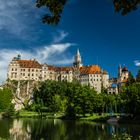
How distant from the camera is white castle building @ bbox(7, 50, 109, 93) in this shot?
16538cm

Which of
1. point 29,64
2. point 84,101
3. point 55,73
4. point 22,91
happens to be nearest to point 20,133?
point 84,101

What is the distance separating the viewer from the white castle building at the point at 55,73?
165375 millimetres

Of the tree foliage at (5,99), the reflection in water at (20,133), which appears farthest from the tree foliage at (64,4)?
the tree foliage at (5,99)

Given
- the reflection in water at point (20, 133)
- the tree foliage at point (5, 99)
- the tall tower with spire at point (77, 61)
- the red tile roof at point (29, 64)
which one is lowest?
the reflection in water at point (20, 133)

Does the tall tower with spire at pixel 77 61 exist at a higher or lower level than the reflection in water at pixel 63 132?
higher

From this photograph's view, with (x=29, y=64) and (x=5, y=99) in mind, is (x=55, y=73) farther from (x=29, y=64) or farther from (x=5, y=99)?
(x=5, y=99)

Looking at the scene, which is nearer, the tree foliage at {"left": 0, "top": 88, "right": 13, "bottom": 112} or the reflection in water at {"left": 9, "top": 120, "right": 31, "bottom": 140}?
the reflection in water at {"left": 9, "top": 120, "right": 31, "bottom": 140}

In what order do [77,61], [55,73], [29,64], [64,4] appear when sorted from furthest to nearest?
[77,61], [55,73], [29,64], [64,4]

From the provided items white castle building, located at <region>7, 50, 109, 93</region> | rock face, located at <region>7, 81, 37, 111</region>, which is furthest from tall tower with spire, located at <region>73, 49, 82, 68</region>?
rock face, located at <region>7, 81, 37, 111</region>

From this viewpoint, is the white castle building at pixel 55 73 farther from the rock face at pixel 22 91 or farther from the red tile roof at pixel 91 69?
the rock face at pixel 22 91

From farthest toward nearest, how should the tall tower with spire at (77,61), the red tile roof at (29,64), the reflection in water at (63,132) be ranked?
the tall tower with spire at (77,61), the red tile roof at (29,64), the reflection in water at (63,132)

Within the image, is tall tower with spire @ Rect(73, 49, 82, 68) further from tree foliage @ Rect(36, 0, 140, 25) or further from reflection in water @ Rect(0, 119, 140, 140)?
tree foliage @ Rect(36, 0, 140, 25)

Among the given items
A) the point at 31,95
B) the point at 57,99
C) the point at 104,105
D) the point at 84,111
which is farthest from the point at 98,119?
the point at 31,95

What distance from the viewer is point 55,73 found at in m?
174
